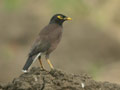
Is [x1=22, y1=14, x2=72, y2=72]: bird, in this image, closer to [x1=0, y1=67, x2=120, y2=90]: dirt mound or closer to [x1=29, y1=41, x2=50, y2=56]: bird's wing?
[x1=29, y1=41, x2=50, y2=56]: bird's wing

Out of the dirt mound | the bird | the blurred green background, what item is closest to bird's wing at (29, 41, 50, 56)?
the bird

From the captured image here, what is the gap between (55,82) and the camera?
9664 millimetres

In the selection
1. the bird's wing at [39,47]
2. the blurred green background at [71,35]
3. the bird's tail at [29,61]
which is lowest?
the blurred green background at [71,35]

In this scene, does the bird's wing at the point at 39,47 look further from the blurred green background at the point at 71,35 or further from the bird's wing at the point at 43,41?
the blurred green background at the point at 71,35

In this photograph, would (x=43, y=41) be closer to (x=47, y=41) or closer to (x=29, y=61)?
(x=47, y=41)

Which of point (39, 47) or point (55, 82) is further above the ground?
point (39, 47)

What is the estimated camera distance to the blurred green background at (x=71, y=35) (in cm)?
2120

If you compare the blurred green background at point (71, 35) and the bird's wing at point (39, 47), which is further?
the blurred green background at point (71, 35)

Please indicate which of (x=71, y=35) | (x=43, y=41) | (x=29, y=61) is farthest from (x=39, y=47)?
(x=71, y=35)

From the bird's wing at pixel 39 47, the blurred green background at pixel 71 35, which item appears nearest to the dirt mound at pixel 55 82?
the bird's wing at pixel 39 47

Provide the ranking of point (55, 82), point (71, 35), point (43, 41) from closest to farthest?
1. point (55, 82)
2. point (43, 41)
3. point (71, 35)

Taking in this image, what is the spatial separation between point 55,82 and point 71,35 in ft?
44.1

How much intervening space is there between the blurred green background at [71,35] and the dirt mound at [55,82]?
9739 millimetres

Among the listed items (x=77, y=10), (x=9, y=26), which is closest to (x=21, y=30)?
(x=9, y=26)
